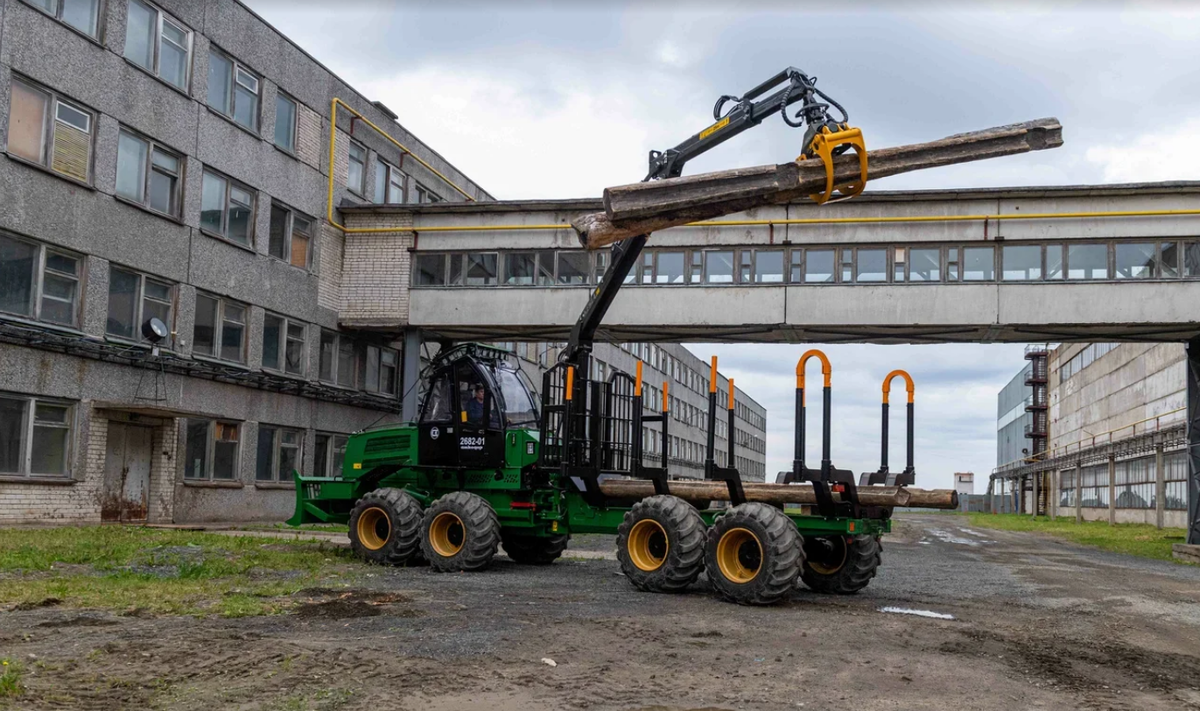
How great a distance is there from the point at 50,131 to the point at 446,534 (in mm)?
11953

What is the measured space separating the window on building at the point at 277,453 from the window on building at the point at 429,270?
17.3ft

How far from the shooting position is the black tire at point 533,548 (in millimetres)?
16562

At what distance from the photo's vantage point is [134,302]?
76.1 ft

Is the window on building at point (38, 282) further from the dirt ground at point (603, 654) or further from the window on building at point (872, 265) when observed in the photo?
the window on building at point (872, 265)

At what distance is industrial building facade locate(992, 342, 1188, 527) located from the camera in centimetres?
4566

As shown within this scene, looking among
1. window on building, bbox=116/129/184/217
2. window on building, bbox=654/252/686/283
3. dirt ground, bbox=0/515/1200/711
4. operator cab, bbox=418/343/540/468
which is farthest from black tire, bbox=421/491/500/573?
window on building, bbox=654/252/686/283

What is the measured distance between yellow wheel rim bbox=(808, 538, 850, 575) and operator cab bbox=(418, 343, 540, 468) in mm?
4590

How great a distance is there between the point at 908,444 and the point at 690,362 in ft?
216

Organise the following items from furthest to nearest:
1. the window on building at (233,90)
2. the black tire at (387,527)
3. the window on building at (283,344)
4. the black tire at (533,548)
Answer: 1. the window on building at (283,344)
2. the window on building at (233,90)
3. the black tire at (533,548)
4. the black tire at (387,527)

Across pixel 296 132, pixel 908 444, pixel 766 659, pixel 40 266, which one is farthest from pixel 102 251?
pixel 766 659

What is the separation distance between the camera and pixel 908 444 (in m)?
11.8

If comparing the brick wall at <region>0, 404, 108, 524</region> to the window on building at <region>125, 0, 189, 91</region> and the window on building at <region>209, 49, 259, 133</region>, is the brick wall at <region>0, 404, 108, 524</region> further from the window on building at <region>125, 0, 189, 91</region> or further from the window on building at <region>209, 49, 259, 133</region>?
the window on building at <region>209, 49, 259, 133</region>

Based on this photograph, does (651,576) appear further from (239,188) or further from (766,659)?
(239,188)

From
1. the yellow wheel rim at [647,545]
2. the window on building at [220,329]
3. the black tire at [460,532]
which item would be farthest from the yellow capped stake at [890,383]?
the window on building at [220,329]
